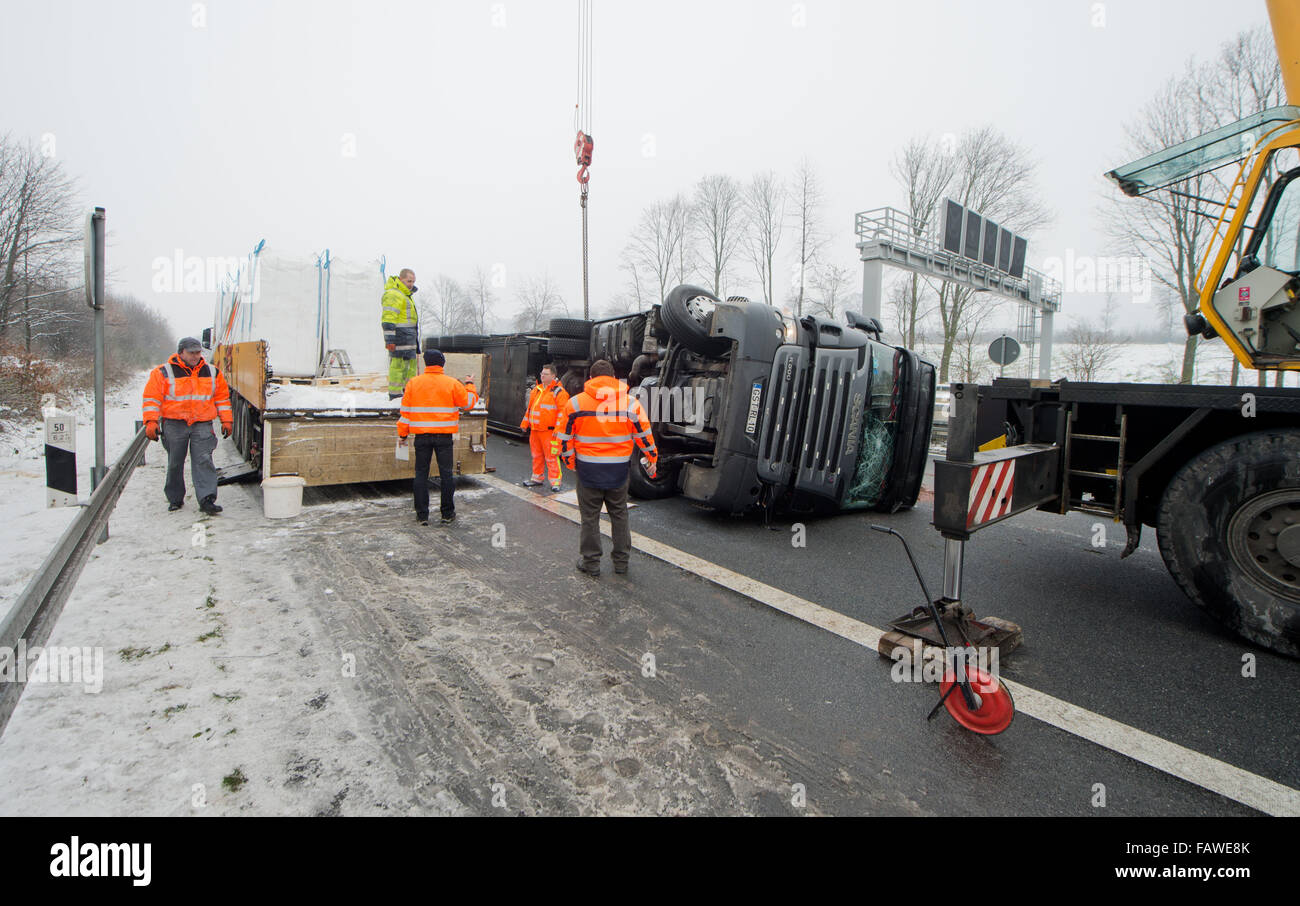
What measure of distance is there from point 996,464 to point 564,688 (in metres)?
2.43

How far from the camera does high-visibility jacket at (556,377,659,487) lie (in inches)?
189

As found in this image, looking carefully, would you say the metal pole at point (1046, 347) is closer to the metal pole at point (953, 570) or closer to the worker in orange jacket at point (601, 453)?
the worker in orange jacket at point (601, 453)

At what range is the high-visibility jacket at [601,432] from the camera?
4.80 metres

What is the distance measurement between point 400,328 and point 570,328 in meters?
3.49

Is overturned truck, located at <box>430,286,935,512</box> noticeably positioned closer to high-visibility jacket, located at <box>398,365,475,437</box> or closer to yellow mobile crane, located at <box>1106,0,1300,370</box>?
high-visibility jacket, located at <box>398,365,475,437</box>

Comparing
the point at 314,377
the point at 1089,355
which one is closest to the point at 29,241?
the point at 314,377

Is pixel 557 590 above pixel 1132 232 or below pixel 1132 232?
below

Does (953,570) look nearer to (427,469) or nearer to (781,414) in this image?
(781,414)

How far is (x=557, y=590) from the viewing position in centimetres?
430

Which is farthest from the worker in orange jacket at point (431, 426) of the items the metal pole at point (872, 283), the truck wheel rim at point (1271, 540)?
the metal pole at point (872, 283)

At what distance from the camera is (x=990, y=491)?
3299mm

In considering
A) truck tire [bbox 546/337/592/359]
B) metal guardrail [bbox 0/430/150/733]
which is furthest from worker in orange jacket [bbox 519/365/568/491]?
metal guardrail [bbox 0/430/150/733]
